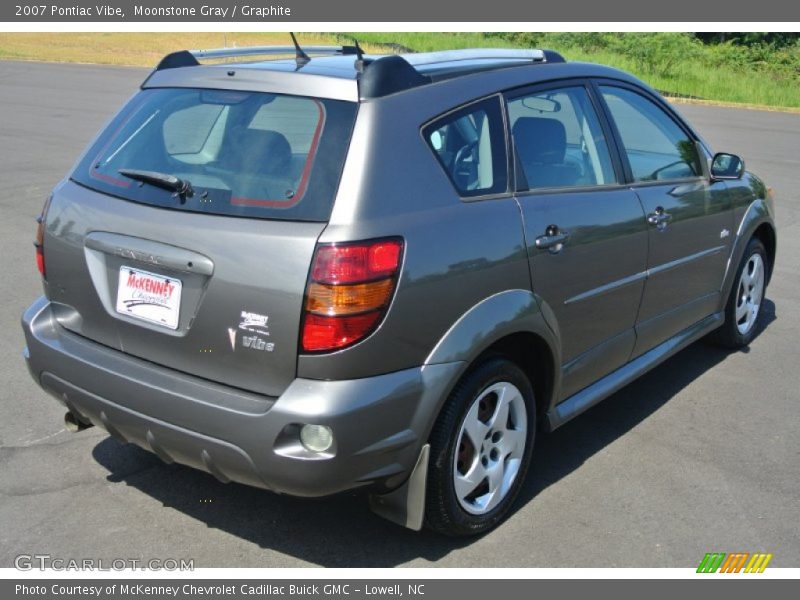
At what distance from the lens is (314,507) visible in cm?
394

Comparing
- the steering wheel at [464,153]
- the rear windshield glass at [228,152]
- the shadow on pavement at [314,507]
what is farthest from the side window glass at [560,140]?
the shadow on pavement at [314,507]

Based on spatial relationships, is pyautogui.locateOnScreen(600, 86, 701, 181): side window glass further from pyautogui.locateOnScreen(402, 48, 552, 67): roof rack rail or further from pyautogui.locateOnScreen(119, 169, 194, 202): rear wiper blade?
pyautogui.locateOnScreen(119, 169, 194, 202): rear wiper blade

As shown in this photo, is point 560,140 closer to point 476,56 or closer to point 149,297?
point 476,56

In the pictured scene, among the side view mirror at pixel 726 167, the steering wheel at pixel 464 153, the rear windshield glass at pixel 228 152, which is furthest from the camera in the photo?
the side view mirror at pixel 726 167

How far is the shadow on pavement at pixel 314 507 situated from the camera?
3625mm

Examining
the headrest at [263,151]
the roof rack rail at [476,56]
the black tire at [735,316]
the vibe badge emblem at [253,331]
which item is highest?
the roof rack rail at [476,56]

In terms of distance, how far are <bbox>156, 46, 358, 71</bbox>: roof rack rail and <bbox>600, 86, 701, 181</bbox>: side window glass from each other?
1.33 metres

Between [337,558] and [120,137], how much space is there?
195 cm

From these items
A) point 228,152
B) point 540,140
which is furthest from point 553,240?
point 228,152

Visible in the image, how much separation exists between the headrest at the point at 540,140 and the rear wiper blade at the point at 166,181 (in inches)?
54.5

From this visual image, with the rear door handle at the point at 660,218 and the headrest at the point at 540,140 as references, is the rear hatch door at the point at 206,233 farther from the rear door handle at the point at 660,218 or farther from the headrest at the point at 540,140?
the rear door handle at the point at 660,218

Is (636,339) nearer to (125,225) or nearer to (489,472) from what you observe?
(489,472)

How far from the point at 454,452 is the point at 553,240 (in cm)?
99

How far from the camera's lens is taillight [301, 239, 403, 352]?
3026 millimetres
